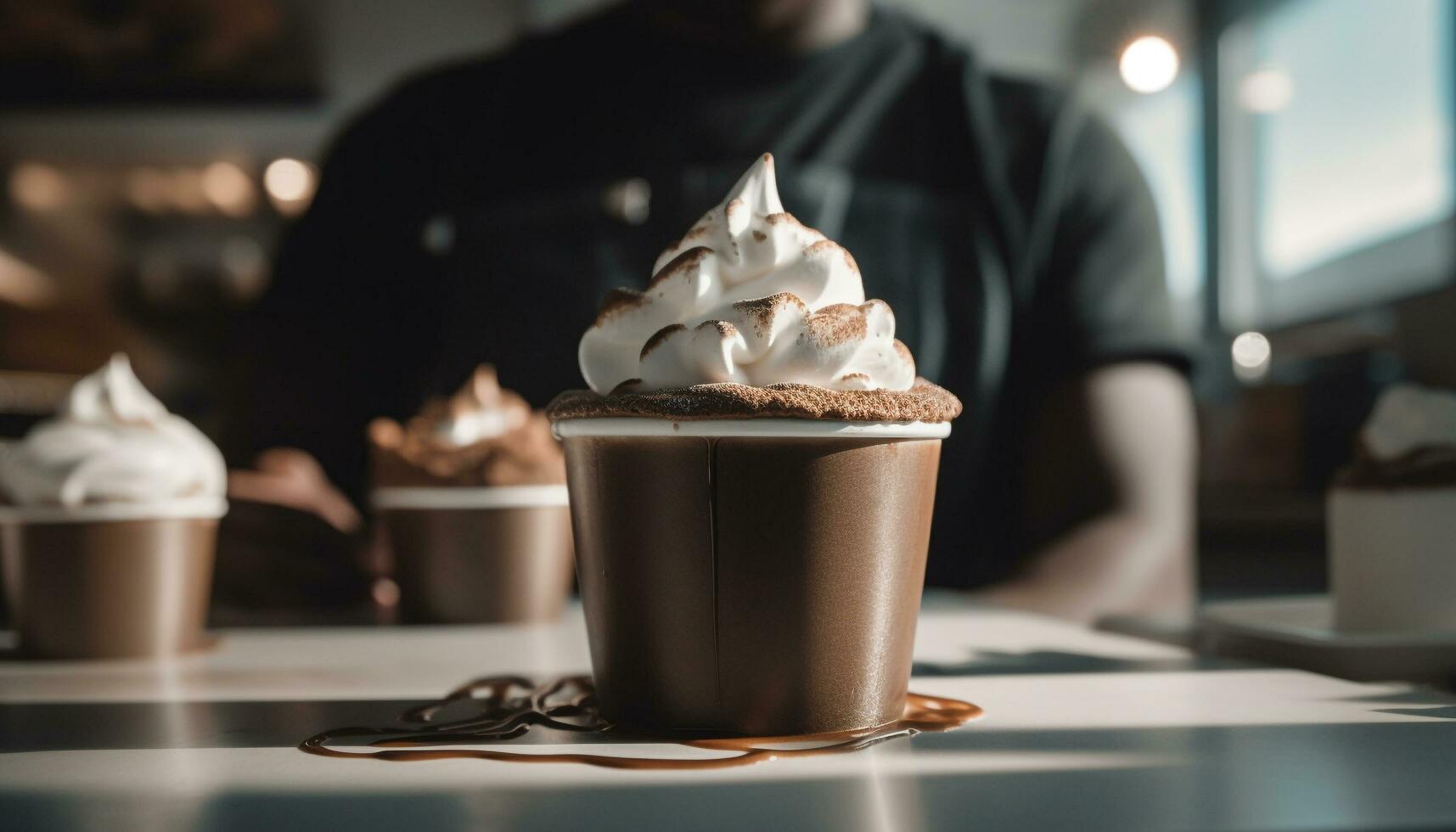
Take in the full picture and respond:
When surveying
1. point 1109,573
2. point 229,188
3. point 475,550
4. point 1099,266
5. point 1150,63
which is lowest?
point 1109,573

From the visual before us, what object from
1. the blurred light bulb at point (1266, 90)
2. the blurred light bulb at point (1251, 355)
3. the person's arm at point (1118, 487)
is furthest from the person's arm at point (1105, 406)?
the blurred light bulb at point (1266, 90)

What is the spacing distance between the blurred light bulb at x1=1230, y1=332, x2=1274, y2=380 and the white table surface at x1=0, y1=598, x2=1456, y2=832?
132 inches

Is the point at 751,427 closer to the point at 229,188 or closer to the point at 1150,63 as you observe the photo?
the point at 229,188

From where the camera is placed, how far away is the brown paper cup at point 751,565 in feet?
1.86

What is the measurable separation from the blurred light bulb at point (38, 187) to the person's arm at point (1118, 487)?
11.5 feet

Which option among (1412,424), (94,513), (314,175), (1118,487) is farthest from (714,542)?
(314,175)

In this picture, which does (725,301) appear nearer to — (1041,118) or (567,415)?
(567,415)

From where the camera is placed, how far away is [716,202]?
6.24 feet

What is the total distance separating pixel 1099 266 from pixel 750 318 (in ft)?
4.79

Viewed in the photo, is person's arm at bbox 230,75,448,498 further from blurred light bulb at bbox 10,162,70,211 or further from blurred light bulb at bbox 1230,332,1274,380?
blurred light bulb at bbox 1230,332,1274,380

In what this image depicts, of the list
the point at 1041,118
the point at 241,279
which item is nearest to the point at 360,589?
the point at 1041,118

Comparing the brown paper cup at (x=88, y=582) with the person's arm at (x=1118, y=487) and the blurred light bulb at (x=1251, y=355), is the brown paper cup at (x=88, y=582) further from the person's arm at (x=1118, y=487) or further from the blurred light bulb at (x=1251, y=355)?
the blurred light bulb at (x=1251, y=355)

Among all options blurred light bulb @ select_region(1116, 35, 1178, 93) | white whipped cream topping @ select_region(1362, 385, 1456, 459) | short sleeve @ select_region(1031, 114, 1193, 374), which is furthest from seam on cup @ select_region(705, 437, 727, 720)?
blurred light bulb @ select_region(1116, 35, 1178, 93)

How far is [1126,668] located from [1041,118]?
1.48m
